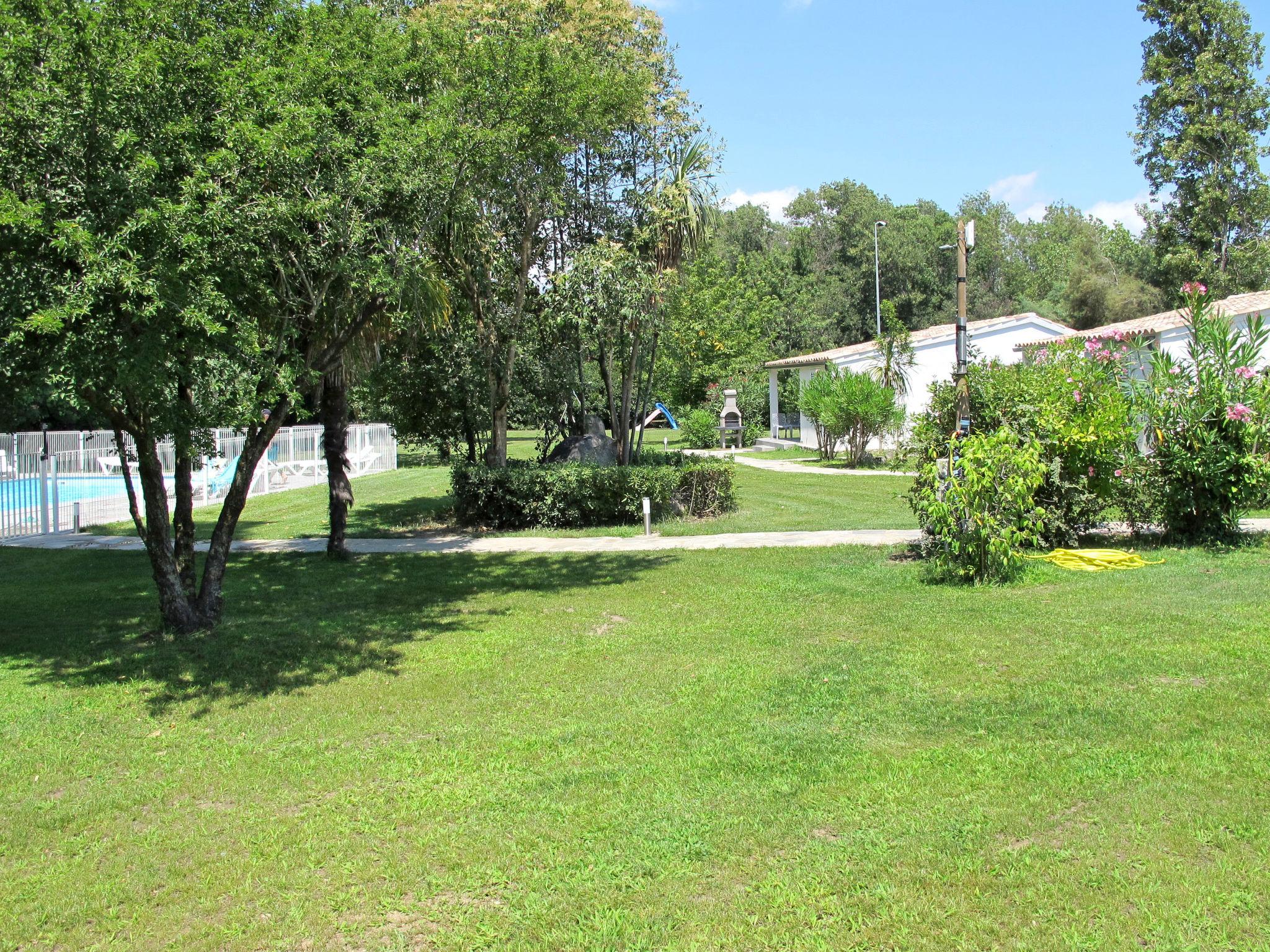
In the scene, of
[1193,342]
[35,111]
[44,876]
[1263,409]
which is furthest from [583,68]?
[44,876]

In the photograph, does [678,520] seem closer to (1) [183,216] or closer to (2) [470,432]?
(2) [470,432]

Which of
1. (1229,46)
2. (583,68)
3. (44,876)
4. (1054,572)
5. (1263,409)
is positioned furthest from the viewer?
(1229,46)

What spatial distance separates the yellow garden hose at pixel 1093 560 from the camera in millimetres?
10430

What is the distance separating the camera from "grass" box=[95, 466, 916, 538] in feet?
49.2

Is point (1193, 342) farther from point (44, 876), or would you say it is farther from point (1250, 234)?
point (1250, 234)

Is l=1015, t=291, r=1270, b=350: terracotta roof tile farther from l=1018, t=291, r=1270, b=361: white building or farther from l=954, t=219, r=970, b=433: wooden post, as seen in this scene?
l=954, t=219, r=970, b=433: wooden post

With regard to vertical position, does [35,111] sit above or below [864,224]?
below

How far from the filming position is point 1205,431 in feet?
36.9

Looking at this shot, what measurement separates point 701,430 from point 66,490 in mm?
24066

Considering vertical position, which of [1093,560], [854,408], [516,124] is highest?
[516,124]

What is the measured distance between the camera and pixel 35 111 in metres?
6.42

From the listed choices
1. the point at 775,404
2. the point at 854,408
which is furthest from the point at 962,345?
the point at 775,404

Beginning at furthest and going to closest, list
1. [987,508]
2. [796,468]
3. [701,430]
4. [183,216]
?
[701,430]
[796,468]
[987,508]
[183,216]

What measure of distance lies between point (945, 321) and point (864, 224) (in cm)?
838
